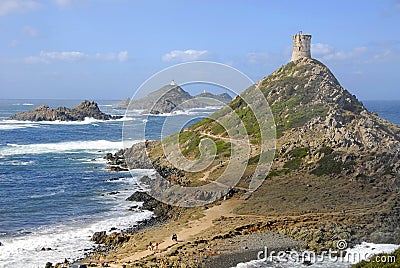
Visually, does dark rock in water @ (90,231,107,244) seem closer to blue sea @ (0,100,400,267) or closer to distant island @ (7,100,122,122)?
blue sea @ (0,100,400,267)

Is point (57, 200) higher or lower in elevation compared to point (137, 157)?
lower

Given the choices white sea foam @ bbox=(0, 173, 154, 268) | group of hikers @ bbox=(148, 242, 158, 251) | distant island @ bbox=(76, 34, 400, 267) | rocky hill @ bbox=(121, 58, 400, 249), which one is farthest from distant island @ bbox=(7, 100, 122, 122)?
group of hikers @ bbox=(148, 242, 158, 251)

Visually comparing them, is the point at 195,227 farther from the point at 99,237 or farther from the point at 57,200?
the point at 57,200

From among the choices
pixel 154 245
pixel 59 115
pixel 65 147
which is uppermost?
pixel 59 115

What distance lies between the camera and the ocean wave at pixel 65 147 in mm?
82812

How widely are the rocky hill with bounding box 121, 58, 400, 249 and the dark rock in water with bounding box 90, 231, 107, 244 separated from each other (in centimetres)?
1179

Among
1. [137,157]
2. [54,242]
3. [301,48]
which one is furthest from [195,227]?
[301,48]

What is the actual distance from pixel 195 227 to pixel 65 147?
58645 millimetres

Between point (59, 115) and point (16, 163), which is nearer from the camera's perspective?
point (16, 163)

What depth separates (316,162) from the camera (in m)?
51.1

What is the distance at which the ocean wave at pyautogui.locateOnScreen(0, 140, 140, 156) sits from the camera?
8281 centimetres

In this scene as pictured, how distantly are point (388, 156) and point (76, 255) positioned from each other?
33.9 meters

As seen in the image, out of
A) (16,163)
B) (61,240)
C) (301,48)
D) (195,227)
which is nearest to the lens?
(61,240)

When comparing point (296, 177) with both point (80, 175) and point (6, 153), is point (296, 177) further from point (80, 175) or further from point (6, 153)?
point (6, 153)
